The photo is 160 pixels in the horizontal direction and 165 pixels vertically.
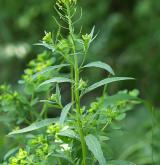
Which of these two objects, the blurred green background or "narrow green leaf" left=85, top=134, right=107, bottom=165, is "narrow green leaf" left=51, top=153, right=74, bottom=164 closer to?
"narrow green leaf" left=85, top=134, right=107, bottom=165

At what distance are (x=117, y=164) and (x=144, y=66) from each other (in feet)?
10.0

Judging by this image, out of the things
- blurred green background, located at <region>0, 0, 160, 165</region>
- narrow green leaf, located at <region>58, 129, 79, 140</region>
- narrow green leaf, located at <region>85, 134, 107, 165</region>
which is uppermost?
blurred green background, located at <region>0, 0, 160, 165</region>

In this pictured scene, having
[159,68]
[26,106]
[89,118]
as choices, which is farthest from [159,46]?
[89,118]

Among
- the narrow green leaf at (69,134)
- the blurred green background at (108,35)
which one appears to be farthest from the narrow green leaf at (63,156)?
the blurred green background at (108,35)

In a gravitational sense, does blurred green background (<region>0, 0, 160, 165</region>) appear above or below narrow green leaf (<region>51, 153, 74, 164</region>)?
above

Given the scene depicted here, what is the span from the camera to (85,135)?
4.59 ft

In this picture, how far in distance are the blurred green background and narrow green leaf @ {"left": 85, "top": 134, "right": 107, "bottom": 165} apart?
2.75 m

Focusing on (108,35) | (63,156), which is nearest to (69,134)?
(63,156)

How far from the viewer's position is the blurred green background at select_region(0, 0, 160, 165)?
432 centimetres

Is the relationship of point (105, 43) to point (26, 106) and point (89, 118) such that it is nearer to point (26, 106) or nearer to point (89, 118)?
point (26, 106)

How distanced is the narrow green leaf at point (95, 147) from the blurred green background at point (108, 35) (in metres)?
2.75

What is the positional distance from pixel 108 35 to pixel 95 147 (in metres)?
3.32

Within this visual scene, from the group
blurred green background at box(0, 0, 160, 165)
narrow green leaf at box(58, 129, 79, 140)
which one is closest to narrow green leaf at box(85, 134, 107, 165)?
narrow green leaf at box(58, 129, 79, 140)

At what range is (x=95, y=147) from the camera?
131 centimetres
